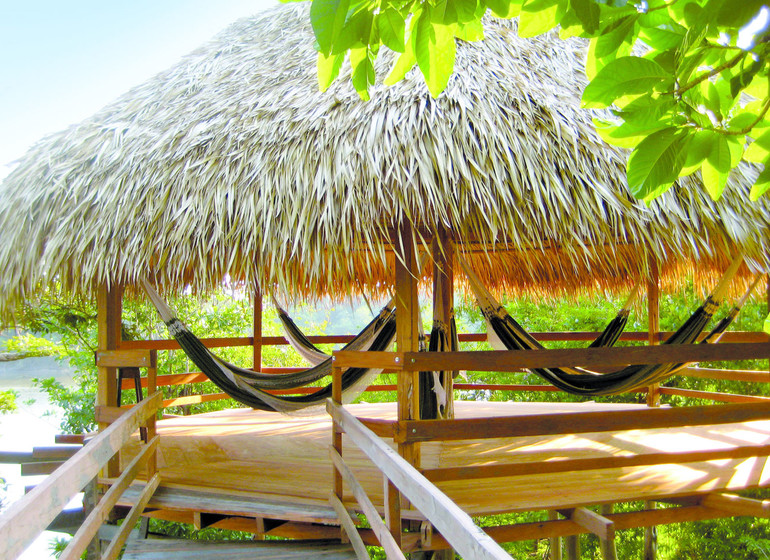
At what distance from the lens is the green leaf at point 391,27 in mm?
810

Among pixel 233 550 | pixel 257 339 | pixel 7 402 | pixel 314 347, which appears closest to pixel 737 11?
pixel 233 550

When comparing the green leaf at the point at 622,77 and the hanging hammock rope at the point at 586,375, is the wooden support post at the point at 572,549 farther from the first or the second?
the green leaf at the point at 622,77

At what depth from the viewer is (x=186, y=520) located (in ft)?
7.47

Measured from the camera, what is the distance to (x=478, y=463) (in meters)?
A: 2.50

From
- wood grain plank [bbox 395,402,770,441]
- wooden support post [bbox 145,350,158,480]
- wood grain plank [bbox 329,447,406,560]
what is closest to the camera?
wood grain plank [bbox 329,447,406,560]

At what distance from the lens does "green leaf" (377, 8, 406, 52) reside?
2.66 feet

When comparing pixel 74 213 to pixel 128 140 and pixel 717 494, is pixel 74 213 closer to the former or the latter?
pixel 128 140

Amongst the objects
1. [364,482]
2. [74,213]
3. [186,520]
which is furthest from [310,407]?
[74,213]

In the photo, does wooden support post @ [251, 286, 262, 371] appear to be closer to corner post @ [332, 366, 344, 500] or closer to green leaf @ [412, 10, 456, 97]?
corner post @ [332, 366, 344, 500]

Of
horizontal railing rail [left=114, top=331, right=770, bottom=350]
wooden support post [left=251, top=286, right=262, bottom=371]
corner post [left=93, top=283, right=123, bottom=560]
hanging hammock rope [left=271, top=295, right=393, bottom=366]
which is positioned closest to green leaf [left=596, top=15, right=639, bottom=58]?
hanging hammock rope [left=271, top=295, right=393, bottom=366]

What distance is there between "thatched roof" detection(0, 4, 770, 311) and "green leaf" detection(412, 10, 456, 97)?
112 centimetres

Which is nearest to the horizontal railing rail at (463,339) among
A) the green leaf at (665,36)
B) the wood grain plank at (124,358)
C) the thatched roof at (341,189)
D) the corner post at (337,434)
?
the wood grain plank at (124,358)

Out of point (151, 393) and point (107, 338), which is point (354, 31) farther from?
point (107, 338)

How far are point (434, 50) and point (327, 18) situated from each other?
0.21 metres
